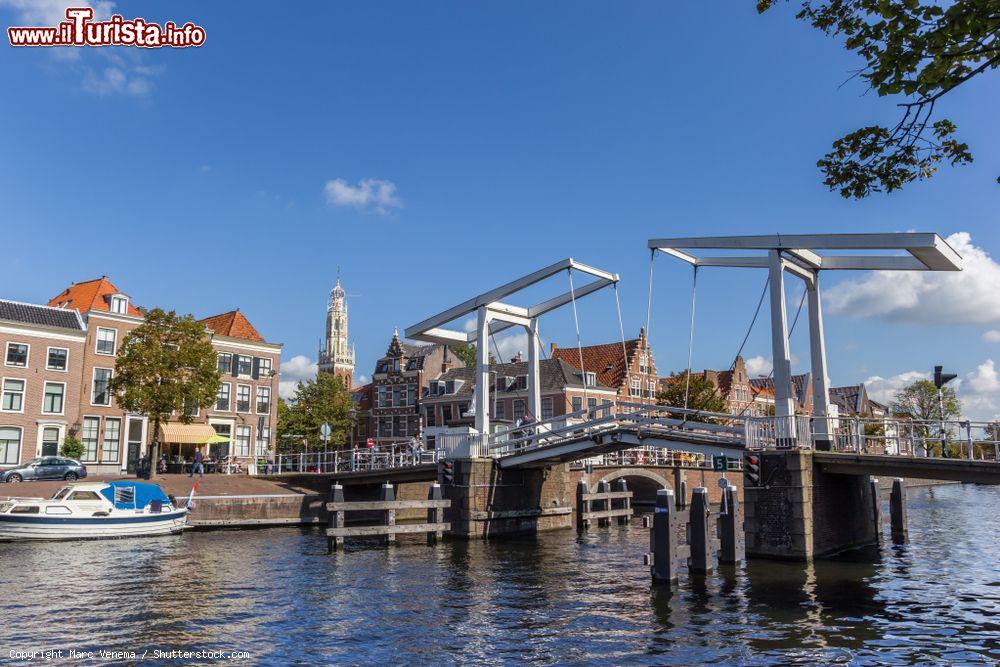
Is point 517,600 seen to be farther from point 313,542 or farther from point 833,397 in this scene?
point 833,397

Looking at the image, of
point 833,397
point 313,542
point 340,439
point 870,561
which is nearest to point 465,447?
point 313,542

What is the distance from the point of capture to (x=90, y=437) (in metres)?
38.0

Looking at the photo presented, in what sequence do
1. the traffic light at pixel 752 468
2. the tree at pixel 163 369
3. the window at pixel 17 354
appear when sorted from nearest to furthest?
the traffic light at pixel 752 468, the tree at pixel 163 369, the window at pixel 17 354

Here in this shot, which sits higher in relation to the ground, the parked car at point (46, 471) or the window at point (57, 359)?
the window at point (57, 359)

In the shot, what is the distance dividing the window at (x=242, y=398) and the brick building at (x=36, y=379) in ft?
28.8

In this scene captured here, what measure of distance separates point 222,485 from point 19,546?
9.02 meters

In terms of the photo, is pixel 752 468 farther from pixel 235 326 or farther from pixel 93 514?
pixel 235 326

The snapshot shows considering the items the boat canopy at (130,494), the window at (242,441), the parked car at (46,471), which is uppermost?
the window at (242,441)

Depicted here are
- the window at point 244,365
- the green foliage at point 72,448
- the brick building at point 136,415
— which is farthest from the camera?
the window at point 244,365

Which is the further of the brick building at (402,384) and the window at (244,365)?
the brick building at (402,384)

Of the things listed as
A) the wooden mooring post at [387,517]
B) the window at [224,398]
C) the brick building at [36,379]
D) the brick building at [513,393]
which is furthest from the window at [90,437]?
the wooden mooring post at [387,517]

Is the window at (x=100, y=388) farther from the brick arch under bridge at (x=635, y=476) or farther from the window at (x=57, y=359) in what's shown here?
the brick arch under bridge at (x=635, y=476)

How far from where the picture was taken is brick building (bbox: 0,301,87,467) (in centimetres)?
3534

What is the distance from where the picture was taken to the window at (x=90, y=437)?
37625mm
